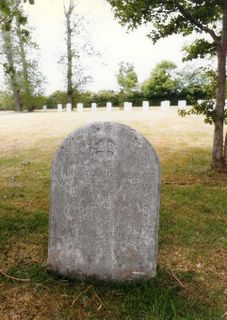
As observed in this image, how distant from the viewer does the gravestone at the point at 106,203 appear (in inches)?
160

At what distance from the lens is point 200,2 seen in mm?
9938

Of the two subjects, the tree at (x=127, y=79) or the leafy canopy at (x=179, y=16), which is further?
the tree at (x=127, y=79)

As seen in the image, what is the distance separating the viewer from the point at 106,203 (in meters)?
4.17

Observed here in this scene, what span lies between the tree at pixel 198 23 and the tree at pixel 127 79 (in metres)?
42.3

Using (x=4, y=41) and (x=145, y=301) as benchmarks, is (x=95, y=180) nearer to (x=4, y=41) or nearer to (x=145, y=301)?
(x=145, y=301)

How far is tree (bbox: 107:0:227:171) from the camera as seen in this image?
959 centimetres

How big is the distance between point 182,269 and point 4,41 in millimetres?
38185

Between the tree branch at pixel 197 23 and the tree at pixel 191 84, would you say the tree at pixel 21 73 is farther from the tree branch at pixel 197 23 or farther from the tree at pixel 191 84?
the tree branch at pixel 197 23

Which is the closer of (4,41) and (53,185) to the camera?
(53,185)

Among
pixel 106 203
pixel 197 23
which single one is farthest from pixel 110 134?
pixel 197 23

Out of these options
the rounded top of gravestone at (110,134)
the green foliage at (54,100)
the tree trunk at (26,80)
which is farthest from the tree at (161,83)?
the rounded top of gravestone at (110,134)

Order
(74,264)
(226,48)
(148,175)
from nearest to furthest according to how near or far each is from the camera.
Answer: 1. (148,175)
2. (74,264)
3. (226,48)

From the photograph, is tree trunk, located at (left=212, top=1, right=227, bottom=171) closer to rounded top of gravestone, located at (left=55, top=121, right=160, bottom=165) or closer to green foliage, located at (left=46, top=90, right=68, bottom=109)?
rounded top of gravestone, located at (left=55, top=121, right=160, bottom=165)

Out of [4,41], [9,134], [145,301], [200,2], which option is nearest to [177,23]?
[200,2]
